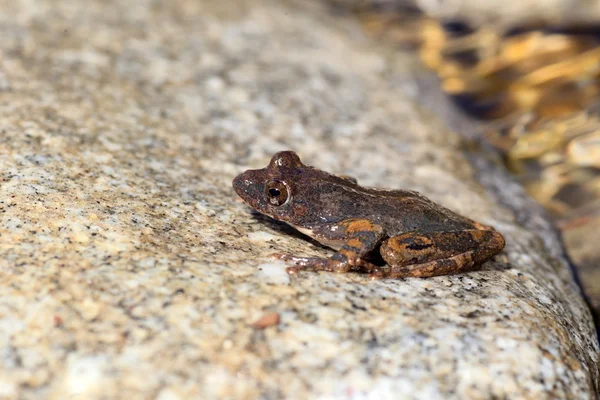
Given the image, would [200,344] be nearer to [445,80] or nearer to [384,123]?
[384,123]

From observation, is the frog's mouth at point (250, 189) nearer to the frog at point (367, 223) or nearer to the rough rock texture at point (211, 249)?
the frog at point (367, 223)

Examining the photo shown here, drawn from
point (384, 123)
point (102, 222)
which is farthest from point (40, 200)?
point (384, 123)

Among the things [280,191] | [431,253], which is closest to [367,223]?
[431,253]

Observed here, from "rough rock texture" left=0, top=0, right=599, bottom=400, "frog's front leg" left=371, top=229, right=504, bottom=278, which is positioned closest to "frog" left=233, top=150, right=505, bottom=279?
"frog's front leg" left=371, top=229, right=504, bottom=278

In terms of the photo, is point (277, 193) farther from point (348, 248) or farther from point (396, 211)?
point (396, 211)

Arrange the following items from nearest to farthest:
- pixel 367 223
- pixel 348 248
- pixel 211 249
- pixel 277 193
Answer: pixel 211 249 → pixel 348 248 → pixel 367 223 → pixel 277 193

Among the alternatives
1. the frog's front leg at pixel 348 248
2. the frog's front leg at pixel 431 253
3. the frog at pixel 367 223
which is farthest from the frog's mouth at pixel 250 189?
the frog's front leg at pixel 431 253
